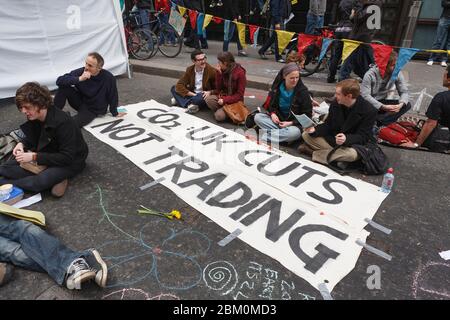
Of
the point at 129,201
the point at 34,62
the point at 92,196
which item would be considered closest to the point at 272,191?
the point at 129,201

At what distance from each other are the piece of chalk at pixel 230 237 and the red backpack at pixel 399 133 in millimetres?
2868

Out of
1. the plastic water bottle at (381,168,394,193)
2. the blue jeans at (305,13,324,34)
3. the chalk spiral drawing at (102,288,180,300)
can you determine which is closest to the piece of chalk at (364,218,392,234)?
the plastic water bottle at (381,168,394,193)

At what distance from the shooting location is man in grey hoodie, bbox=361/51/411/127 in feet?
14.5

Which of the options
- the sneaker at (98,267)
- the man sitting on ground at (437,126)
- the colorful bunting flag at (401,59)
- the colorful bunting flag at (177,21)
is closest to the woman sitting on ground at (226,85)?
the colorful bunting flag at (401,59)

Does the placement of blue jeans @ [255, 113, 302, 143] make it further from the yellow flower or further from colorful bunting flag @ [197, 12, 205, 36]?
colorful bunting flag @ [197, 12, 205, 36]

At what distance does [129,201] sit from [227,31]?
638 centimetres

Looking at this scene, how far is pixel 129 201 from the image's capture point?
10.1 ft

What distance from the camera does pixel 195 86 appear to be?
5.54 m

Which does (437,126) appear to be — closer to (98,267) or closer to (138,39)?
(98,267)

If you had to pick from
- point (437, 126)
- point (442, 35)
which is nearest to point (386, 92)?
point (437, 126)

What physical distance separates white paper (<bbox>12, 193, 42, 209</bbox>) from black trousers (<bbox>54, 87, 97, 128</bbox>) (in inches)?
69.4
